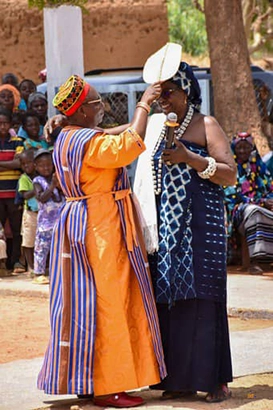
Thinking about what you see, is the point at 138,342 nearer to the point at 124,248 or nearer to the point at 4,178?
the point at 124,248

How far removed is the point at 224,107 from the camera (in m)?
12.3

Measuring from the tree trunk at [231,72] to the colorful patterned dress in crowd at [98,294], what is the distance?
6.78 meters

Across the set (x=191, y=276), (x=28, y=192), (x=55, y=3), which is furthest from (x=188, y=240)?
(x=55, y=3)

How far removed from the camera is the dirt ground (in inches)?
221

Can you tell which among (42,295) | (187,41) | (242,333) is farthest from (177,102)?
(187,41)

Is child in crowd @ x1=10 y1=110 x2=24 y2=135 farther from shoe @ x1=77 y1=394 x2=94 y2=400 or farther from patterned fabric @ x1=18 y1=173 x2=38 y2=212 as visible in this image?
shoe @ x1=77 y1=394 x2=94 y2=400

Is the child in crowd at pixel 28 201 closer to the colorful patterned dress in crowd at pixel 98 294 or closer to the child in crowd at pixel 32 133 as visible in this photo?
the child in crowd at pixel 32 133

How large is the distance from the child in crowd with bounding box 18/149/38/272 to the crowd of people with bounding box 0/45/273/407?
5.04 m

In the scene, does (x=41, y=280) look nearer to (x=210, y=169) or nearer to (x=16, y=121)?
(x=16, y=121)

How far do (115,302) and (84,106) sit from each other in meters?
1.09

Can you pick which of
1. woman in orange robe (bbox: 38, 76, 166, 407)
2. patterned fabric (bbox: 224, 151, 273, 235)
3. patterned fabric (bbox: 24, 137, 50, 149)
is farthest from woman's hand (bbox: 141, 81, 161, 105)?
patterned fabric (bbox: 24, 137, 50, 149)

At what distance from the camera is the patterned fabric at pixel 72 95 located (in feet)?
18.0

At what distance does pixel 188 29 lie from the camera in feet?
121

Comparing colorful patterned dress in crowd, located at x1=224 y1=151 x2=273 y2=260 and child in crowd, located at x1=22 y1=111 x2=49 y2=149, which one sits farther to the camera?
child in crowd, located at x1=22 y1=111 x2=49 y2=149
